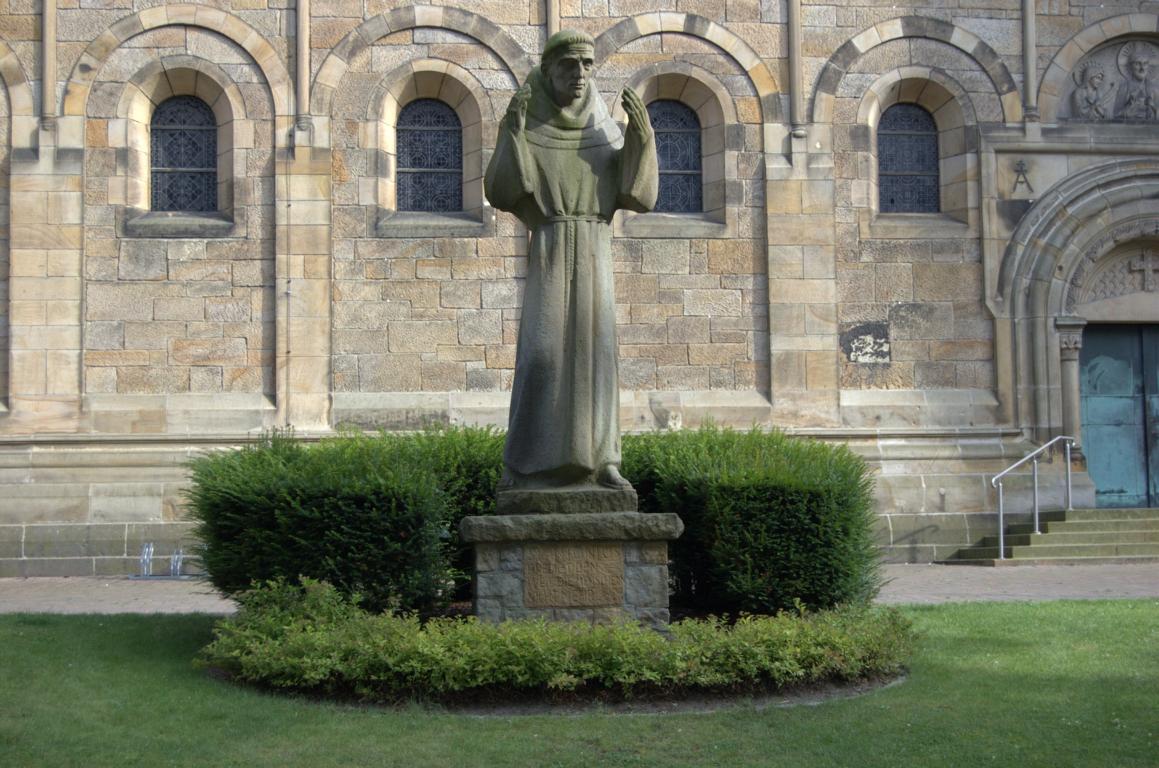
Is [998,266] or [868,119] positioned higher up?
[868,119]

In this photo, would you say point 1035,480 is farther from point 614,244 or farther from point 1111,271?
point 614,244

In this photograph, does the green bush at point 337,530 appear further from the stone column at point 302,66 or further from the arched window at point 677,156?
the arched window at point 677,156

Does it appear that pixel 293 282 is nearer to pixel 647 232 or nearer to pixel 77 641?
pixel 647 232

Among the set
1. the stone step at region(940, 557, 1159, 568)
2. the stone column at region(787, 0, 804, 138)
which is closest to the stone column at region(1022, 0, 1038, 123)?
the stone column at region(787, 0, 804, 138)

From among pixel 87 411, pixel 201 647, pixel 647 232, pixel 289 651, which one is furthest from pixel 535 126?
pixel 87 411

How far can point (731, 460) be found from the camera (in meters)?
11.2

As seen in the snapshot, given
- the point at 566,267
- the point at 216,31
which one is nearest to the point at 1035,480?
the point at 566,267

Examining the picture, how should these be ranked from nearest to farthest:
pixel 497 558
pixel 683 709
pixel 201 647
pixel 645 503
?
pixel 683 709 < pixel 497 558 < pixel 201 647 < pixel 645 503

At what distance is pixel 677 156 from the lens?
18469mm

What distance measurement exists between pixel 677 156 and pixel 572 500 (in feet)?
33.6

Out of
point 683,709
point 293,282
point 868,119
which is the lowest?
point 683,709

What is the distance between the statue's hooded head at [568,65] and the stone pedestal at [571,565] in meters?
2.69

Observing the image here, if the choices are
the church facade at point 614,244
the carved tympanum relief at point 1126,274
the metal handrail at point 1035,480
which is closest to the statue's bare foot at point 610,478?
the church facade at point 614,244

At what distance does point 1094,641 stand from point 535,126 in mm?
5348
